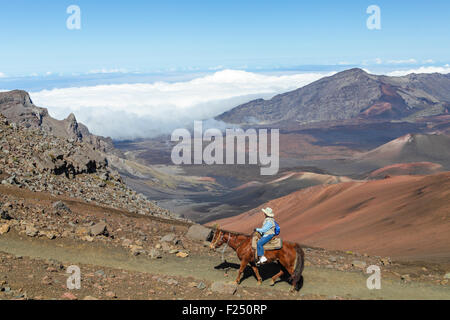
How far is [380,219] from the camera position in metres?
30.9

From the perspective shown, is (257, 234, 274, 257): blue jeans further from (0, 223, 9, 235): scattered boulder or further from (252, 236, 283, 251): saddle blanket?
(0, 223, 9, 235): scattered boulder

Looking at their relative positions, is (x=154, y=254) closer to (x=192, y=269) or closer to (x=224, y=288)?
(x=192, y=269)

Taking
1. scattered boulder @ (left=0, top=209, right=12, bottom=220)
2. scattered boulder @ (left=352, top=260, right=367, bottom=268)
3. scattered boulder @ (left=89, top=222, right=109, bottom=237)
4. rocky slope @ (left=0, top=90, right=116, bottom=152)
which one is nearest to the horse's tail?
scattered boulder @ (left=352, top=260, right=367, bottom=268)

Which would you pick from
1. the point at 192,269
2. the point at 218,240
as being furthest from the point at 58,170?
the point at 218,240

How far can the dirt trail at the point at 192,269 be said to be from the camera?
1259cm

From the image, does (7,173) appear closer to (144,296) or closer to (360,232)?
(144,296)

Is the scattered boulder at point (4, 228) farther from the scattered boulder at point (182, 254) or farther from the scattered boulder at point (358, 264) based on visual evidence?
the scattered boulder at point (358, 264)

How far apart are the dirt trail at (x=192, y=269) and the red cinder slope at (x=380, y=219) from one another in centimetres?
549

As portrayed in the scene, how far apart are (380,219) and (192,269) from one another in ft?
68.3

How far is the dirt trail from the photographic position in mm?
12586

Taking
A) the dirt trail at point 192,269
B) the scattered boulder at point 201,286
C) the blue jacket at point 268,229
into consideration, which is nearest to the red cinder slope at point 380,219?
the dirt trail at point 192,269
